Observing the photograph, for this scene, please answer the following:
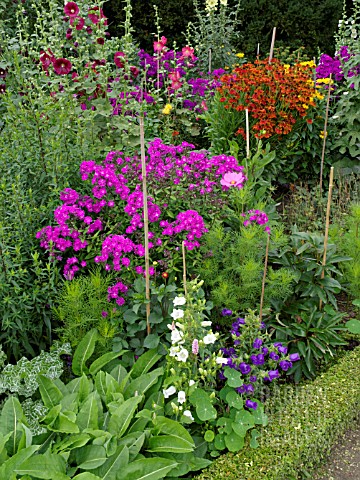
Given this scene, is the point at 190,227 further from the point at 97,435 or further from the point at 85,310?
the point at 97,435

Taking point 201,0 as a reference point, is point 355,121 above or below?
below

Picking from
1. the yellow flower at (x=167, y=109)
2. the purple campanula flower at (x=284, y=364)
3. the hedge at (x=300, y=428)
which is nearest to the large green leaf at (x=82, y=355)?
the hedge at (x=300, y=428)

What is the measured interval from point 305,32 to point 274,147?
3.16 metres

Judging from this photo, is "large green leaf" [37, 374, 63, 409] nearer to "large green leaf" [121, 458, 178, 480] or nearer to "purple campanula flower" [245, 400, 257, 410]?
"large green leaf" [121, 458, 178, 480]

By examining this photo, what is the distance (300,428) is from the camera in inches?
105

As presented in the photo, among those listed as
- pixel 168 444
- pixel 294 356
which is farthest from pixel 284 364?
pixel 168 444

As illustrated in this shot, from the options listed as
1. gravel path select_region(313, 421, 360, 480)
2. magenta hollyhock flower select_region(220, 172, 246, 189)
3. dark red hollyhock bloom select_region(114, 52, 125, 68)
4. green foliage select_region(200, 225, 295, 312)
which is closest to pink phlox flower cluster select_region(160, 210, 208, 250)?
green foliage select_region(200, 225, 295, 312)

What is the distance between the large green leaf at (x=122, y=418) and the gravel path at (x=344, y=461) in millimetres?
954

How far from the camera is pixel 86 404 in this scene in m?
2.42

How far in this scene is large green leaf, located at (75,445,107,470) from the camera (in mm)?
2209

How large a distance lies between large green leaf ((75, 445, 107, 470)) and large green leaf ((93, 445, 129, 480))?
3cm

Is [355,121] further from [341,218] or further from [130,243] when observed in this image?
[130,243]

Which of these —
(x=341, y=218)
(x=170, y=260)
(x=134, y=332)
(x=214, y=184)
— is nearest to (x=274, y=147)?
(x=341, y=218)

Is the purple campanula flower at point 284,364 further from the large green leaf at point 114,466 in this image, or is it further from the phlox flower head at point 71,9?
the phlox flower head at point 71,9
